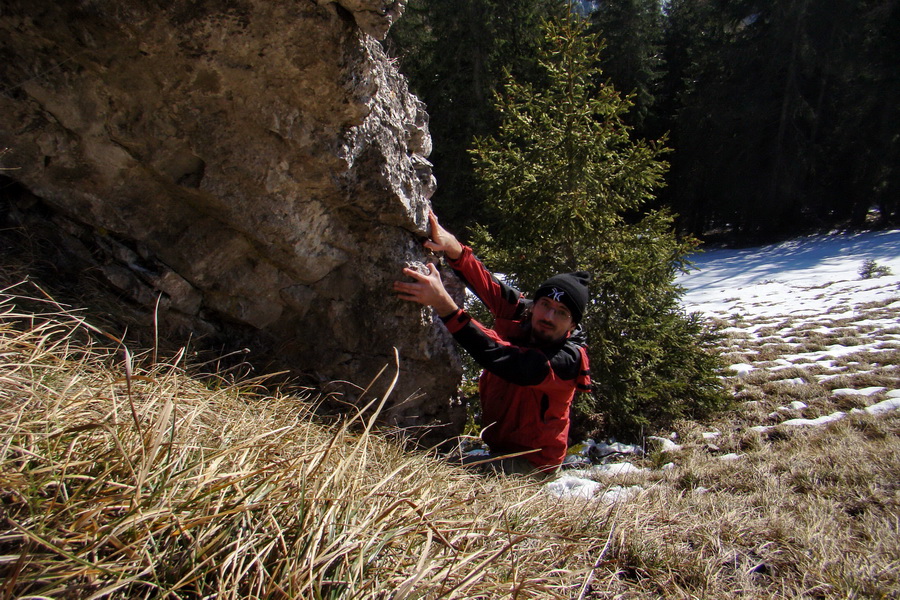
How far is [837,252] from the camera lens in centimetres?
1691

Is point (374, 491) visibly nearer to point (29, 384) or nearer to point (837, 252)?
point (29, 384)

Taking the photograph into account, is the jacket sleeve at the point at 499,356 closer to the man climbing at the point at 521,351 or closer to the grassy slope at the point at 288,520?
the man climbing at the point at 521,351

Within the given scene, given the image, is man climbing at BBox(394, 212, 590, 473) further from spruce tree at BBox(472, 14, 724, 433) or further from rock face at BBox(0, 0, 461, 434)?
spruce tree at BBox(472, 14, 724, 433)

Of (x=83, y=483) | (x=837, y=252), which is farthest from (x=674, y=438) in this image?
(x=837, y=252)

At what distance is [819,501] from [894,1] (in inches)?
889

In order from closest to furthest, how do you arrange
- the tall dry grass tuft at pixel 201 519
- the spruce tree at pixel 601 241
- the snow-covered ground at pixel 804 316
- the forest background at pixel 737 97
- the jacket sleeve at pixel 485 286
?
the tall dry grass tuft at pixel 201 519 < the jacket sleeve at pixel 485 286 < the snow-covered ground at pixel 804 316 < the spruce tree at pixel 601 241 < the forest background at pixel 737 97

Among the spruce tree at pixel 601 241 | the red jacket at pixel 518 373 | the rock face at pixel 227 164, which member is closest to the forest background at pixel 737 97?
the spruce tree at pixel 601 241

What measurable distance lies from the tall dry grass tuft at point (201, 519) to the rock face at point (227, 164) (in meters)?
1.02

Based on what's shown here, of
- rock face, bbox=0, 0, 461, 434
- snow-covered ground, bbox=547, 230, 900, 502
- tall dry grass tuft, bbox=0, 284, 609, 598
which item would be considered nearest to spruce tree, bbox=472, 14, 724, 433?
snow-covered ground, bbox=547, 230, 900, 502

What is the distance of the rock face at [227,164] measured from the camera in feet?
8.12

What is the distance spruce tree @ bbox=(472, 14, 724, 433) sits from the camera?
5.36m

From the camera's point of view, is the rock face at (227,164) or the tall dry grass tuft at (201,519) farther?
the rock face at (227,164)

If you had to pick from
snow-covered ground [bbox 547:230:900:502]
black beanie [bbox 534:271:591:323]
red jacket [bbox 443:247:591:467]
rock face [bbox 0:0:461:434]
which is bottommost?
snow-covered ground [bbox 547:230:900:502]

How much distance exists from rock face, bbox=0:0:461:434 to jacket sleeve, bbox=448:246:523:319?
45cm
